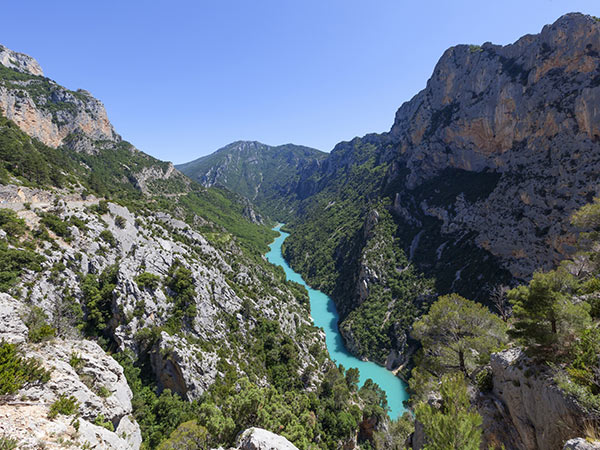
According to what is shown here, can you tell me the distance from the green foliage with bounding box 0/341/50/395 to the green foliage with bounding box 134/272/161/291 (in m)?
17.9

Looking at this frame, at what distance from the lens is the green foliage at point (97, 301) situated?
23.8m

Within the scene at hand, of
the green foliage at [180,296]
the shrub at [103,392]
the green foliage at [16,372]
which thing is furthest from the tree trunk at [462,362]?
the green foliage at [180,296]

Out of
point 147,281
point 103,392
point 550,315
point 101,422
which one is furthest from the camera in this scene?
point 147,281

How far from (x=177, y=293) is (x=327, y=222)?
96.1 m

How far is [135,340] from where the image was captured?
23.9 meters

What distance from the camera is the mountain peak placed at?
88125 mm

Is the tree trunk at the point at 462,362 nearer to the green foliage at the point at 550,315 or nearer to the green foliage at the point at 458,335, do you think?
the green foliage at the point at 458,335

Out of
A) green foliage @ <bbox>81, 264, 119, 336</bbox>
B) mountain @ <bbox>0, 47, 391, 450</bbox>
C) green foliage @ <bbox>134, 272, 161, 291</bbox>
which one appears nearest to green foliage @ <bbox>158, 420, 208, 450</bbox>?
mountain @ <bbox>0, 47, 391, 450</bbox>

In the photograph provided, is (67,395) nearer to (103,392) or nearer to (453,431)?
(103,392)

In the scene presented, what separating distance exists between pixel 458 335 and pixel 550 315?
7932 mm

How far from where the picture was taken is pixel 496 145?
60.1 m

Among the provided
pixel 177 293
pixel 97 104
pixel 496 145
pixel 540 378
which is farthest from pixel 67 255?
pixel 97 104

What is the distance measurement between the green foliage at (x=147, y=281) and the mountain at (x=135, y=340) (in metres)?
0.15

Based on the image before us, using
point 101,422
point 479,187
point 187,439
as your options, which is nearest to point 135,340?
point 187,439
